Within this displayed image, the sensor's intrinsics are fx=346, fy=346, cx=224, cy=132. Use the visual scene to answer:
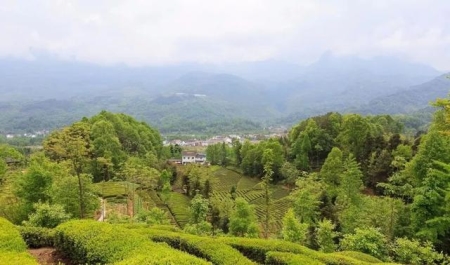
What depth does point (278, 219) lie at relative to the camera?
35250mm

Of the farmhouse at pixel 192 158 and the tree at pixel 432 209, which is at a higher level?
the tree at pixel 432 209

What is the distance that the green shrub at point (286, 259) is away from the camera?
1081 cm

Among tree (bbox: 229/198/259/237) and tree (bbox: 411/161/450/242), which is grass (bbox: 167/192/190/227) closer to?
tree (bbox: 229/198/259/237)

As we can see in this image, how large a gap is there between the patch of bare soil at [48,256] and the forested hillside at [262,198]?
36cm

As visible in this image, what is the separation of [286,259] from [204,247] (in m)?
2.70

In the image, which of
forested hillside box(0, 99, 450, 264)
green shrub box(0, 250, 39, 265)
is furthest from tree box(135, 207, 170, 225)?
green shrub box(0, 250, 39, 265)

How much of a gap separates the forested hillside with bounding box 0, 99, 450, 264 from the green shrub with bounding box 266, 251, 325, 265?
4cm

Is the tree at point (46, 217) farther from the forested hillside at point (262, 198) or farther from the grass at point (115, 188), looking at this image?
the grass at point (115, 188)

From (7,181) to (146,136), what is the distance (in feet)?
100

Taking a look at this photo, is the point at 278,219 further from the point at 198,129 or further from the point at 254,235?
the point at 198,129

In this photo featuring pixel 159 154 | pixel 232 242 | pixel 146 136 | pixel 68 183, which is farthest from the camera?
pixel 159 154

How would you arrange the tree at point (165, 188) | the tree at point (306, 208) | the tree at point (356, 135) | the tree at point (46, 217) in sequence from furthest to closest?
1. the tree at point (356, 135)
2. the tree at point (165, 188)
3. the tree at point (306, 208)
4. the tree at point (46, 217)

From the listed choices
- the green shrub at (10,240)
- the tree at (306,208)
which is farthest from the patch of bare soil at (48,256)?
the tree at (306,208)

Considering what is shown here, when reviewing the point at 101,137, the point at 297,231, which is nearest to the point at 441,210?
the point at 297,231
